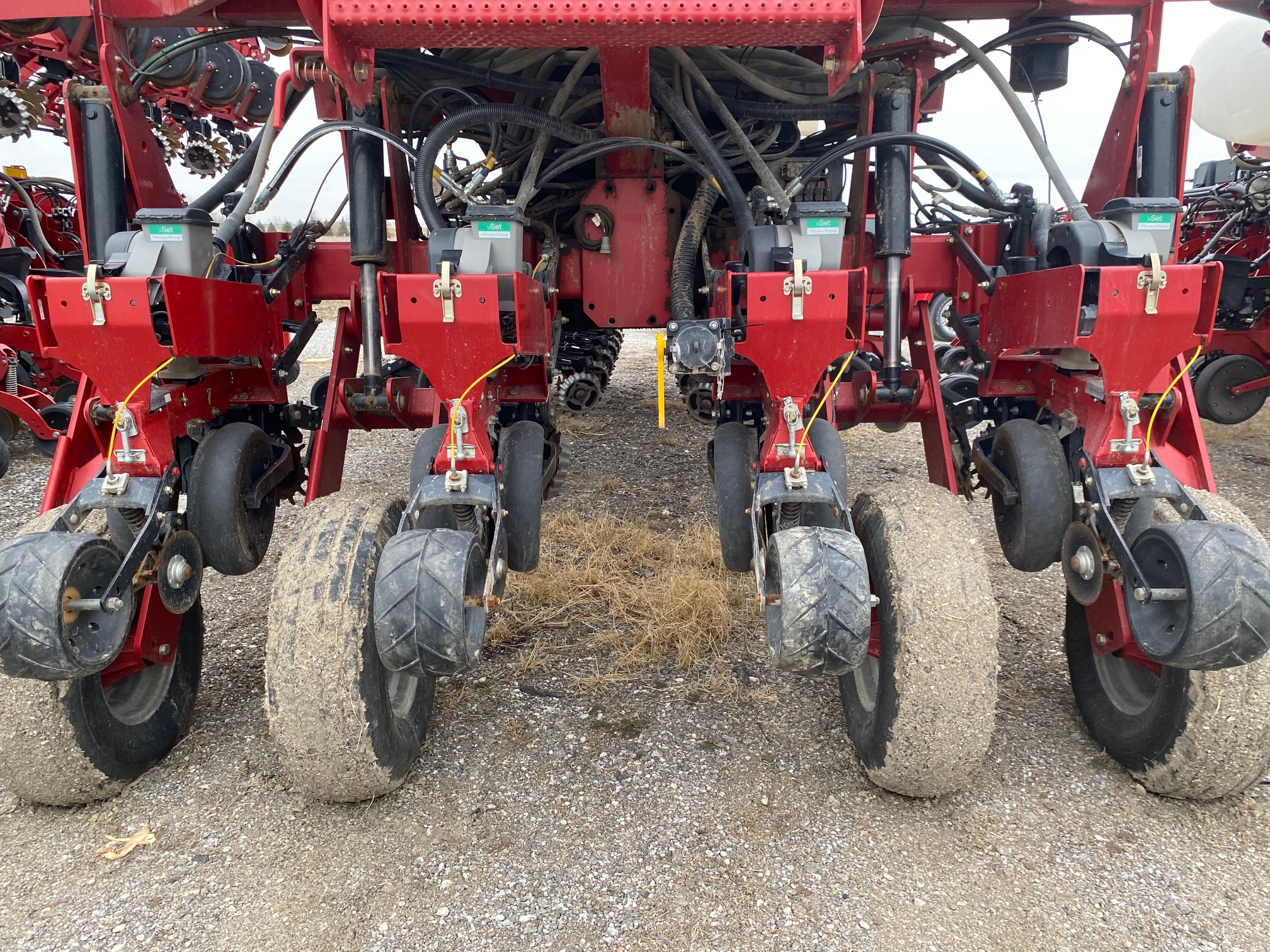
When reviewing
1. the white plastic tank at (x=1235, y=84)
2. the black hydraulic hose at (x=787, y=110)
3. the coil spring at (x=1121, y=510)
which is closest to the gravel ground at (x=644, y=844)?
the coil spring at (x=1121, y=510)

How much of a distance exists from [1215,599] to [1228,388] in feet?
18.8

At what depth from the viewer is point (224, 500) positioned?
2467 millimetres

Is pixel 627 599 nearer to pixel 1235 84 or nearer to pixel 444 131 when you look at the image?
pixel 444 131

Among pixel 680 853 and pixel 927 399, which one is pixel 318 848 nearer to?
pixel 680 853

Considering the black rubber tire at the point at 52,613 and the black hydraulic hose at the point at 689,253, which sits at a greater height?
the black hydraulic hose at the point at 689,253

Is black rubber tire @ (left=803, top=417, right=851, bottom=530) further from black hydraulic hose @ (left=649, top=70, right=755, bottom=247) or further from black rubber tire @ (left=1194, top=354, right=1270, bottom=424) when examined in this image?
black rubber tire @ (left=1194, top=354, right=1270, bottom=424)


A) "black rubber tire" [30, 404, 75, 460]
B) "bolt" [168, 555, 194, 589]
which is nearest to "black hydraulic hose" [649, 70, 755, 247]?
"bolt" [168, 555, 194, 589]

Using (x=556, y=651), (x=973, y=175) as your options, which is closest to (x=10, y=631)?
(x=556, y=651)

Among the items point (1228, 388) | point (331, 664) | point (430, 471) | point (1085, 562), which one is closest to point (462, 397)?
point (430, 471)

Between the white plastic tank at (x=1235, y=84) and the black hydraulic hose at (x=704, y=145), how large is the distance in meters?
4.39

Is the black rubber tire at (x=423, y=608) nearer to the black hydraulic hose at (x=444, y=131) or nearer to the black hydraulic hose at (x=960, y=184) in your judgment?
the black hydraulic hose at (x=444, y=131)

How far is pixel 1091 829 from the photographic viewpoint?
212 cm

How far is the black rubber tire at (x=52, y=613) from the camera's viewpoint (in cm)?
174

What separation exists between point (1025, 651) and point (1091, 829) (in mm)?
1017
